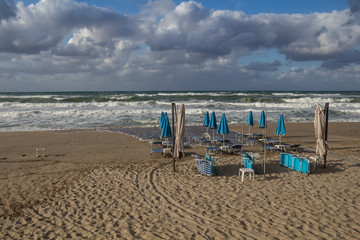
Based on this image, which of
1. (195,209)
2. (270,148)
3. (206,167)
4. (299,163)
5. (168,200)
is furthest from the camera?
(270,148)

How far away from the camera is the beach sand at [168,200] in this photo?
521cm

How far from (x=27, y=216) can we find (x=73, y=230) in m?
1.43

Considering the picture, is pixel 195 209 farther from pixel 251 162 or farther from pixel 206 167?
pixel 251 162

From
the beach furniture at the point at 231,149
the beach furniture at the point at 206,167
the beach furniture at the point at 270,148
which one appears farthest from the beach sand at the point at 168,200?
the beach furniture at the point at 231,149

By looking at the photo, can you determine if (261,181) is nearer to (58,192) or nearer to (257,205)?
(257,205)

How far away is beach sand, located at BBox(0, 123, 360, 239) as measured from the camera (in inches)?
205

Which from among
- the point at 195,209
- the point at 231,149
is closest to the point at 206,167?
the point at 195,209

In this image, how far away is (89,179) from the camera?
839 cm

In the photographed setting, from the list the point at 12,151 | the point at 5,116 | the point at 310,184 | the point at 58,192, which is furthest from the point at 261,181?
the point at 5,116

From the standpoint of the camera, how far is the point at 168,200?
21.8 feet

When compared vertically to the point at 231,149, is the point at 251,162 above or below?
above

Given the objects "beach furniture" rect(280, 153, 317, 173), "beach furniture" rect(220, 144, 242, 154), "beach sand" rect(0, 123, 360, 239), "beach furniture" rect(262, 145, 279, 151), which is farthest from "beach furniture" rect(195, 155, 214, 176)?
"beach furniture" rect(262, 145, 279, 151)

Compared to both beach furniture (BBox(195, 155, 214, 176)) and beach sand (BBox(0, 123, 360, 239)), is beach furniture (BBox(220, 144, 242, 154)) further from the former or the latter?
beach furniture (BBox(195, 155, 214, 176))

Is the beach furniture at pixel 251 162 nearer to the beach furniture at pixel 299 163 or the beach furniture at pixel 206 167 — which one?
the beach furniture at pixel 299 163
